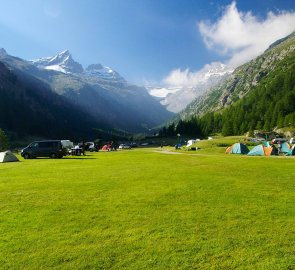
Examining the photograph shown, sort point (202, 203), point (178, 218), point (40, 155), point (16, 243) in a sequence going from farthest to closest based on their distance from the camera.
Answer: point (40, 155) < point (202, 203) < point (178, 218) < point (16, 243)

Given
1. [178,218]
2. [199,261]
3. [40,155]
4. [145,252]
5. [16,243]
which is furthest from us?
[40,155]

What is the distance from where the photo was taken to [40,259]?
11273 millimetres

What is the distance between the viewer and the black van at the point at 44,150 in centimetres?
6119

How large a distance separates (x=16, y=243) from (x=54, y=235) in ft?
4.55

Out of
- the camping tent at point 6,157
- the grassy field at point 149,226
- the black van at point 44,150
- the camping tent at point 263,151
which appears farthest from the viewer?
the camping tent at point 263,151

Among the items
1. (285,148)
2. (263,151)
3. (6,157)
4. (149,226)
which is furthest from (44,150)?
(149,226)

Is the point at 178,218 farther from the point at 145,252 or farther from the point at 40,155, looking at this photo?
the point at 40,155

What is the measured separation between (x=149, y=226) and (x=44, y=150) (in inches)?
1998

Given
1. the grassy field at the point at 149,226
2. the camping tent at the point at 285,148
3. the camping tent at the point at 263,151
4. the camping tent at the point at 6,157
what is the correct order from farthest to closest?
the camping tent at the point at 285,148 → the camping tent at the point at 263,151 → the camping tent at the point at 6,157 → the grassy field at the point at 149,226

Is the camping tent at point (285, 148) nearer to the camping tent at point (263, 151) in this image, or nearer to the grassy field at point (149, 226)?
the camping tent at point (263, 151)

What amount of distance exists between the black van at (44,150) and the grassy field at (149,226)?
38.6 meters

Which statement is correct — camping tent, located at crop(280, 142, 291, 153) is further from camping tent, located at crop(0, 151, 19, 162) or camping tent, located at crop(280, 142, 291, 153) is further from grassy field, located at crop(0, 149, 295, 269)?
camping tent, located at crop(0, 151, 19, 162)

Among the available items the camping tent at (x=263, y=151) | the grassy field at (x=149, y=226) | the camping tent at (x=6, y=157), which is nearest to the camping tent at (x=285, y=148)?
the camping tent at (x=263, y=151)

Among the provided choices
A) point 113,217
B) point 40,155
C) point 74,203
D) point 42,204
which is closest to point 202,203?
point 113,217
